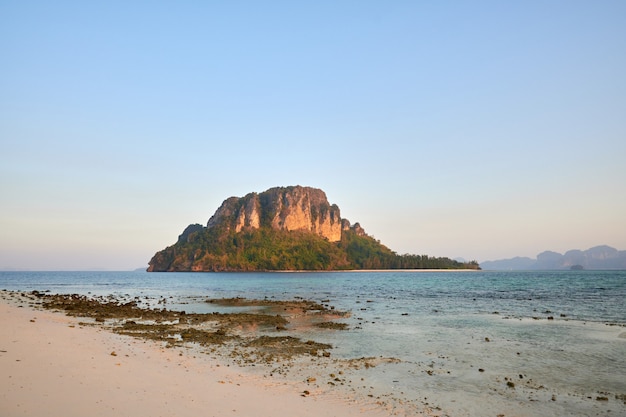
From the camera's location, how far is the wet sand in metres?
11.5

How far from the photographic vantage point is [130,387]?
13586mm

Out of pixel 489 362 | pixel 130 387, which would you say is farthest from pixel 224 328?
pixel 489 362

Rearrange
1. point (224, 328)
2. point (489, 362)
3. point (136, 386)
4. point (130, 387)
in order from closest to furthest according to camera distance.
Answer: point (130, 387), point (136, 386), point (489, 362), point (224, 328)

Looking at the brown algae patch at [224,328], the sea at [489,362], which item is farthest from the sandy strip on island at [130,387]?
the brown algae patch at [224,328]

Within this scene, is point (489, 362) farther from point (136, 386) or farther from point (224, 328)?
point (224, 328)

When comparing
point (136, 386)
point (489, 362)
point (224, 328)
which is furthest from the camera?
point (224, 328)

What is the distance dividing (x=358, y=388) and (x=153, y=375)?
8249 mm

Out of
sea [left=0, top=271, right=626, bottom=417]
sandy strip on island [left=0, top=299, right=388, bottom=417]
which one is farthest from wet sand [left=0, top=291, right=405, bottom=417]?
sea [left=0, top=271, right=626, bottom=417]

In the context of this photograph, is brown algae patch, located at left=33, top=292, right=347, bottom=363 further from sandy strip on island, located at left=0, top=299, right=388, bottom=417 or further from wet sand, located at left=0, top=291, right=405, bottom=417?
sandy strip on island, located at left=0, top=299, right=388, bottom=417

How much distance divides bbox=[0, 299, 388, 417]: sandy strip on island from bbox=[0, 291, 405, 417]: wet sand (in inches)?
1.0

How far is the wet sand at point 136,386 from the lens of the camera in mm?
11461

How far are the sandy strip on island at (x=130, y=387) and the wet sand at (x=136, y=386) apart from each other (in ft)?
0.08

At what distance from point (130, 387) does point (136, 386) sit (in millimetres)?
258

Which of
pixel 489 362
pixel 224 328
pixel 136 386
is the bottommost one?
pixel 224 328
